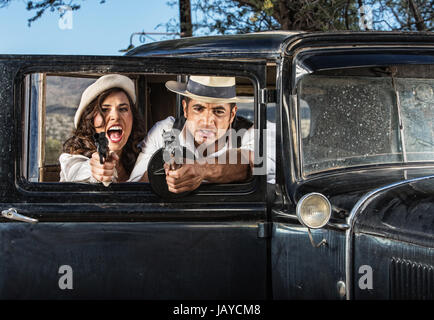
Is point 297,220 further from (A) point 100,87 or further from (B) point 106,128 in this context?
(A) point 100,87

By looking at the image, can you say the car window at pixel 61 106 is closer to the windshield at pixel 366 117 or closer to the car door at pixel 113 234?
the car door at pixel 113 234

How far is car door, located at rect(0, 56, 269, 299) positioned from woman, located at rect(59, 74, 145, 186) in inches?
3.7

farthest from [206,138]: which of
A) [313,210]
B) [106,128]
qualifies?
[313,210]

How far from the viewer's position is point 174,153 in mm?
2756

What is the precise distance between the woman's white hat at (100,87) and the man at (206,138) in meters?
0.20

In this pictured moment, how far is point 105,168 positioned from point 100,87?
1.29 ft

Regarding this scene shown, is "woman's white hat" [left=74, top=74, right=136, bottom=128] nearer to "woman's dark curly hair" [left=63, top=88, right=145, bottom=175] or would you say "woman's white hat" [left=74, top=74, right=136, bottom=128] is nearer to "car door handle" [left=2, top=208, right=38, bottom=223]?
"woman's dark curly hair" [left=63, top=88, right=145, bottom=175]

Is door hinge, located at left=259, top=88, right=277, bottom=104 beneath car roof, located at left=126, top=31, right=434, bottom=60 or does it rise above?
beneath

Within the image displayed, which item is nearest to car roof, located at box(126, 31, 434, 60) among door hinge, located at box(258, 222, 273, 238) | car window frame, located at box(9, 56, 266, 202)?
car window frame, located at box(9, 56, 266, 202)

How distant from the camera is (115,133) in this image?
9.45 feet

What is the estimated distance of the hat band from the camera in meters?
2.86

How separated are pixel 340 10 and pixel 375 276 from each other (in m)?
6.69

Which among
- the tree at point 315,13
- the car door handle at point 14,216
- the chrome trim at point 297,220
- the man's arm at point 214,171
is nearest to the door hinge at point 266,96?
the man's arm at point 214,171

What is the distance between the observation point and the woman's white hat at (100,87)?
9.39ft
